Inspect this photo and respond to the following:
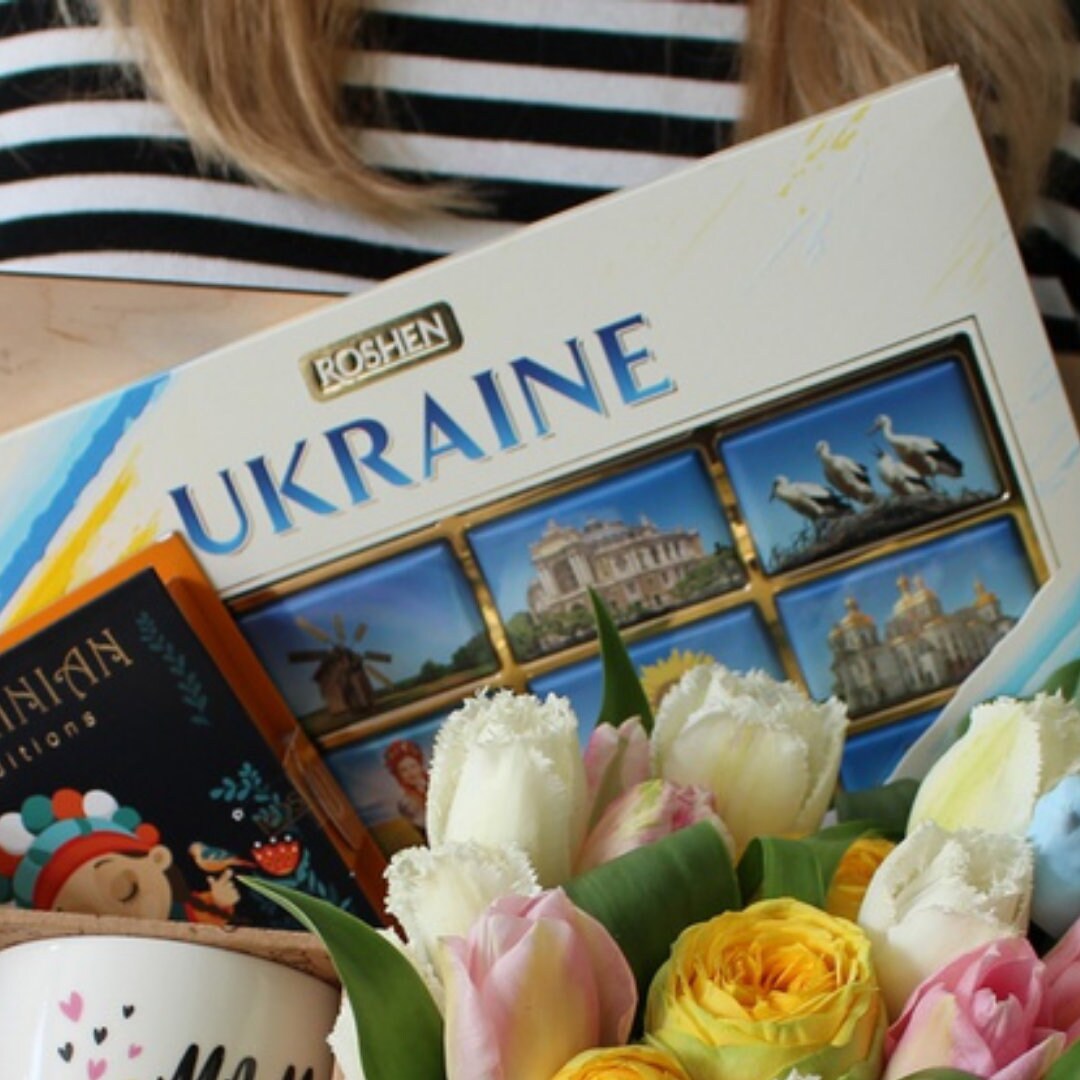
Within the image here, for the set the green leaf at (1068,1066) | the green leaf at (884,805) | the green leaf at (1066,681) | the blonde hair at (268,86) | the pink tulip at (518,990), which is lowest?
the green leaf at (1068,1066)

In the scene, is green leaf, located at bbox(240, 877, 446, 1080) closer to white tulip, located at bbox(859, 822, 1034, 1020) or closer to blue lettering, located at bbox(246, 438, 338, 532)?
white tulip, located at bbox(859, 822, 1034, 1020)

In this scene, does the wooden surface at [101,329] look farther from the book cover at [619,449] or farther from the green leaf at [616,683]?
the green leaf at [616,683]

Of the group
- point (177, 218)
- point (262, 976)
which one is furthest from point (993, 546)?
point (177, 218)

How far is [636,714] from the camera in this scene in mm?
449

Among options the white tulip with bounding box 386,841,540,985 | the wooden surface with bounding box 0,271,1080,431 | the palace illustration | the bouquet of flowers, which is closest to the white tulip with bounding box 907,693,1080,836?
the bouquet of flowers

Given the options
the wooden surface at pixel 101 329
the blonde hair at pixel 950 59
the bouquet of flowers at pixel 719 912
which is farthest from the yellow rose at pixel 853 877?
the blonde hair at pixel 950 59

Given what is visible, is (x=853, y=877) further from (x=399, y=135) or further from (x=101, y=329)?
(x=399, y=135)

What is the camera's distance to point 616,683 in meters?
0.45

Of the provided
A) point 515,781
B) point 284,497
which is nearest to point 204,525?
→ point 284,497

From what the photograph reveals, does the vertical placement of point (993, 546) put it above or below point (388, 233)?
below

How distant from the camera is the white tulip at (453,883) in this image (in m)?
0.35

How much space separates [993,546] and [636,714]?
21 centimetres

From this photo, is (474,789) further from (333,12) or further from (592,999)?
(333,12)

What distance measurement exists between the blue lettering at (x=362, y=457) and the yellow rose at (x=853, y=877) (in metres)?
0.24
